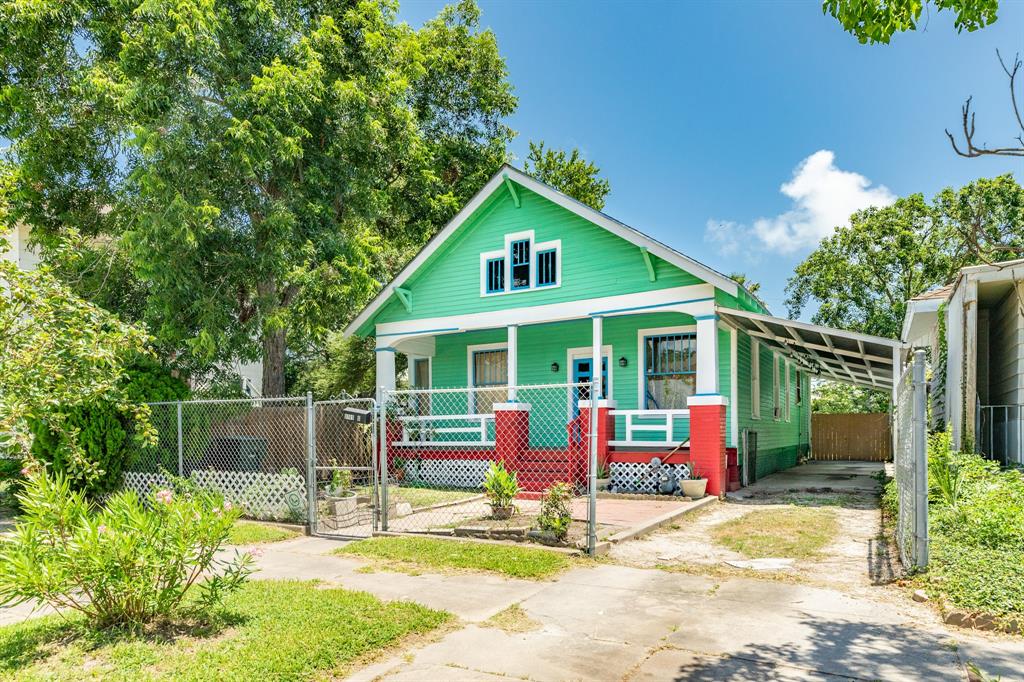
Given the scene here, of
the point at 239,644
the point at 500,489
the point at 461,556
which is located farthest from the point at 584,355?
the point at 239,644

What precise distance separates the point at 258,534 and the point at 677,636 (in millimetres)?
6771

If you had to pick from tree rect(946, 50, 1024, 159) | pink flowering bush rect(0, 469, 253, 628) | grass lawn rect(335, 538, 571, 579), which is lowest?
grass lawn rect(335, 538, 571, 579)

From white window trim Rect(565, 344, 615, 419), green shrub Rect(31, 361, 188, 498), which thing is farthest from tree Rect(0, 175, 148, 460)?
white window trim Rect(565, 344, 615, 419)

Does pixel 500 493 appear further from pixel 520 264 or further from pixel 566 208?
pixel 566 208

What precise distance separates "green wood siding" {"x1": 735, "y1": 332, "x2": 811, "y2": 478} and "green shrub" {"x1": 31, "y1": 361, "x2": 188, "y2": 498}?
12.0m

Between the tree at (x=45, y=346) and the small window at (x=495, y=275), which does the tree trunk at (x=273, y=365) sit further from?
the tree at (x=45, y=346)

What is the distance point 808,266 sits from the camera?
36094mm

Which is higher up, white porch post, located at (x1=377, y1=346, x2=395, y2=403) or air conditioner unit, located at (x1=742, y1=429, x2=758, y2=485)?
white porch post, located at (x1=377, y1=346, x2=395, y2=403)

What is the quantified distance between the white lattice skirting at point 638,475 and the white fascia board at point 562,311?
127 inches

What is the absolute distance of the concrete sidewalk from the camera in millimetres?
4352

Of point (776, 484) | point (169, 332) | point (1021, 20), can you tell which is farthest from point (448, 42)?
point (1021, 20)

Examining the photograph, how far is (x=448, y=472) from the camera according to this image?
1611 centimetres

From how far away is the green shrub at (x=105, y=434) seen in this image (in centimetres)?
1180

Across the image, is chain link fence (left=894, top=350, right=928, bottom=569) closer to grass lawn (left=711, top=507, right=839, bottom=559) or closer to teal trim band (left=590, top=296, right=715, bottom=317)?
grass lawn (left=711, top=507, right=839, bottom=559)
